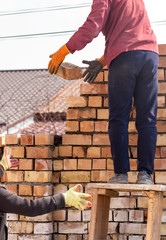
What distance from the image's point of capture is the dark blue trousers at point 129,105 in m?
2.86

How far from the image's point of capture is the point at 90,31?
9.22ft

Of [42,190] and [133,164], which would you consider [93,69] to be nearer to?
[133,164]

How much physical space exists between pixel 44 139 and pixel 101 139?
55 centimetres

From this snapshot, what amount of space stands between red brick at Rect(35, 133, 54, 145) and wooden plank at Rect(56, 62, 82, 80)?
2.20 ft

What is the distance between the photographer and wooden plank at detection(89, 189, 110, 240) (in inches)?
112

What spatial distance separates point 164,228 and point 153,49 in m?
1.63

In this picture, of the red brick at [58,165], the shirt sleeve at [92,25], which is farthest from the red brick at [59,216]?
the shirt sleeve at [92,25]

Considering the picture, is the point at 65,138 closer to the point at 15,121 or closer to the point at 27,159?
the point at 27,159

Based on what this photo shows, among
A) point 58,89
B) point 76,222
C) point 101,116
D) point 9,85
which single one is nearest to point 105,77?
point 101,116

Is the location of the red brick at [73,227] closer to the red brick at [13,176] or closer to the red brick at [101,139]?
the red brick at [13,176]

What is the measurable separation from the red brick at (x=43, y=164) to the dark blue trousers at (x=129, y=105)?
1044 millimetres

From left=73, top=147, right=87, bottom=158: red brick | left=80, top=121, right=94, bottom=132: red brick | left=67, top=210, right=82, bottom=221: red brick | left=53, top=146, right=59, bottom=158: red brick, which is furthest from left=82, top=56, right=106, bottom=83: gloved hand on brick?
left=67, top=210, right=82, bottom=221: red brick

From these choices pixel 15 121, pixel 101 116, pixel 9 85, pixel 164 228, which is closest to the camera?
pixel 164 228

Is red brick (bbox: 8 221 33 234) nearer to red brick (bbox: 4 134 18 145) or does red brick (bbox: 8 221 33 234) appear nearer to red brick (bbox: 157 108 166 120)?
red brick (bbox: 4 134 18 145)
